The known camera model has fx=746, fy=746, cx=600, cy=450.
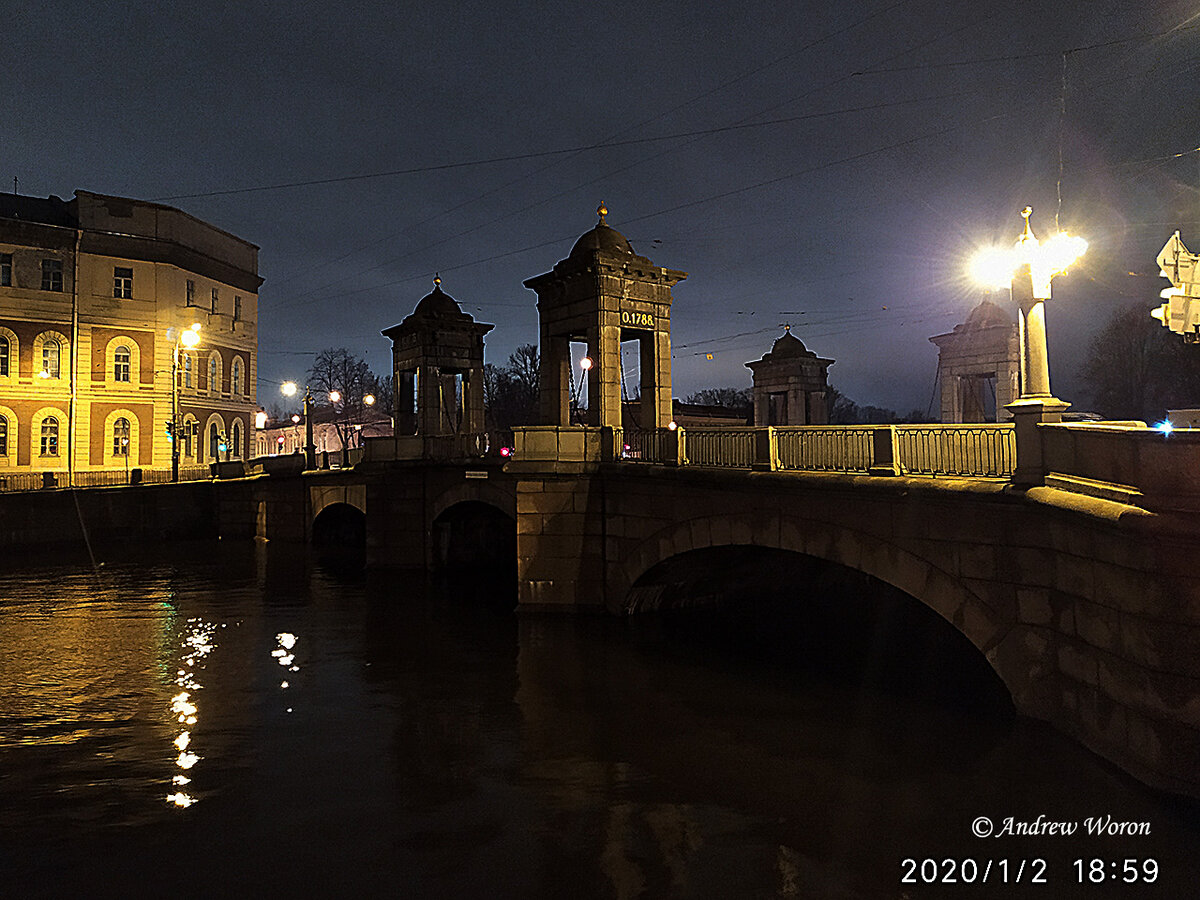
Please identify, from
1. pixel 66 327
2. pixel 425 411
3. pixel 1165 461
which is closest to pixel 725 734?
pixel 1165 461

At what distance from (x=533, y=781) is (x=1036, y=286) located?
355 inches

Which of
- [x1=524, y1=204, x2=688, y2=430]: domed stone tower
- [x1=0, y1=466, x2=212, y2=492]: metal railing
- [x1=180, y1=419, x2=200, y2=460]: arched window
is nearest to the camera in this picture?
[x1=524, y1=204, x2=688, y2=430]: domed stone tower

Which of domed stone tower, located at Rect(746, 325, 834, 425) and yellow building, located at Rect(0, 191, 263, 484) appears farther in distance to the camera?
yellow building, located at Rect(0, 191, 263, 484)

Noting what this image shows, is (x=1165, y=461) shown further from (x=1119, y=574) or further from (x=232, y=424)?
(x=232, y=424)

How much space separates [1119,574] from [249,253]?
55.5 m

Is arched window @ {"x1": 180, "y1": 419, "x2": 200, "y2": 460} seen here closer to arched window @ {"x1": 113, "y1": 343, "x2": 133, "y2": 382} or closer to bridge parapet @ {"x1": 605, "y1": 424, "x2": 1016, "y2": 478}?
arched window @ {"x1": 113, "y1": 343, "x2": 133, "y2": 382}

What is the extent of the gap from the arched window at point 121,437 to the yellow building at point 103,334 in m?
0.06

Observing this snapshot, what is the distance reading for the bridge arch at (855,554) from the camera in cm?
1003

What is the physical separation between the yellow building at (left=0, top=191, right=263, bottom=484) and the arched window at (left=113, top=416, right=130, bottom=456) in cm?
6

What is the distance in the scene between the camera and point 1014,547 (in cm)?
956

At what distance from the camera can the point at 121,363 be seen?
42562mm

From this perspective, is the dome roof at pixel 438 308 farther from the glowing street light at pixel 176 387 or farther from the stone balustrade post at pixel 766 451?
the stone balustrade post at pixel 766 451

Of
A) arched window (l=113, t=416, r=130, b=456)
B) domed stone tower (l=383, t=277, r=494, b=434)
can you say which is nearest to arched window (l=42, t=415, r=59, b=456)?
arched window (l=113, t=416, r=130, b=456)

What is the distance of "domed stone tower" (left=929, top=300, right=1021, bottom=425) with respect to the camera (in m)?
26.7
